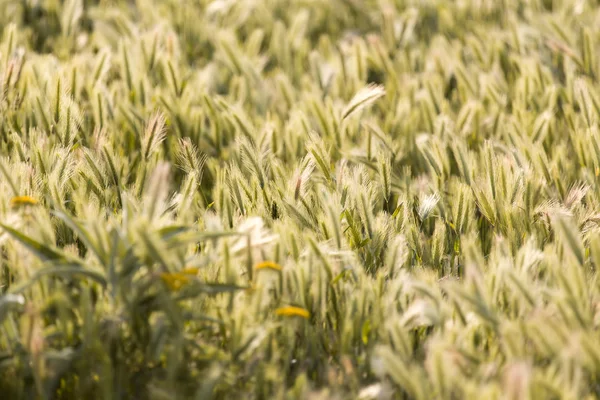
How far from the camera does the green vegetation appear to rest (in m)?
1.06

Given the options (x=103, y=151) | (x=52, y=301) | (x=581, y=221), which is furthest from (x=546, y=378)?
(x=103, y=151)

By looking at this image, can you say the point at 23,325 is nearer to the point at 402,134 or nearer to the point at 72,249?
the point at 72,249

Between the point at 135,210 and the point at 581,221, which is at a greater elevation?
the point at 135,210

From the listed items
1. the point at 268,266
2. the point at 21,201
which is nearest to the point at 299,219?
the point at 268,266

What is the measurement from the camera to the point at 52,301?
108cm

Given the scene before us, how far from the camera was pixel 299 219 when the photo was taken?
142 centimetres

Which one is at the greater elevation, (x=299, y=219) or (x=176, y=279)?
(x=176, y=279)

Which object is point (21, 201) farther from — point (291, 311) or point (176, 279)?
point (291, 311)

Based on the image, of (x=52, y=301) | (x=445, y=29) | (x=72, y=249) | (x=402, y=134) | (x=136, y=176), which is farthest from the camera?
(x=445, y=29)

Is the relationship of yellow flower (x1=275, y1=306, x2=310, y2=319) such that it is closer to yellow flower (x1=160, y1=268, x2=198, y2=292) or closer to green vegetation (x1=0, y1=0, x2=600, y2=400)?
green vegetation (x1=0, y1=0, x2=600, y2=400)

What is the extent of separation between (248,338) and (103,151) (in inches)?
24.3

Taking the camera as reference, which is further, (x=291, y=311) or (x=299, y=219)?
(x=299, y=219)

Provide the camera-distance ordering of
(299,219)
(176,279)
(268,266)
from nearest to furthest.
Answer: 1. (176,279)
2. (268,266)
3. (299,219)

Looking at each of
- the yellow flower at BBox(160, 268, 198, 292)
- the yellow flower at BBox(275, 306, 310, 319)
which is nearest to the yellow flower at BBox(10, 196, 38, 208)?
the yellow flower at BBox(160, 268, 198, 292)
